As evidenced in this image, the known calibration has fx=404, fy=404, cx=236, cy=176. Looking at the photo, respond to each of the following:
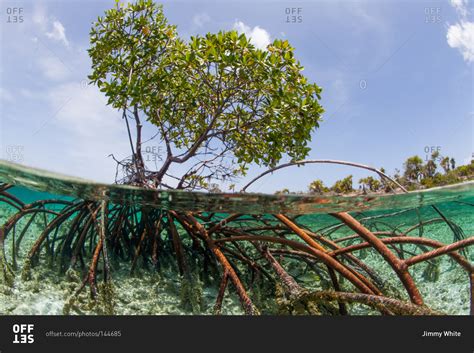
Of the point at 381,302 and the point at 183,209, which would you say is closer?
the point at 381,302

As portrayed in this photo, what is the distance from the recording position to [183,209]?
205 inches

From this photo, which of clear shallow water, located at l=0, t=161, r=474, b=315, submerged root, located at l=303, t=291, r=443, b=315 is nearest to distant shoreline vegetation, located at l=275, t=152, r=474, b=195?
clear shallow water, located at l=0, t=161, r=474, b=315

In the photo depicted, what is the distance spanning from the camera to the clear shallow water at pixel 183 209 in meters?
4.21

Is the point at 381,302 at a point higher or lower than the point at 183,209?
lower

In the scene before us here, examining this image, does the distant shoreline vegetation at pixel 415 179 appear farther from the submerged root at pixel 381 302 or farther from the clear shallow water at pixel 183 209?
the submerged root at pixel 381 302

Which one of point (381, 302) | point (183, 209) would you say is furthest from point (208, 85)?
point (381, 302)

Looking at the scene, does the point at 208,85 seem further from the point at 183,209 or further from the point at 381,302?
the point at 381,302

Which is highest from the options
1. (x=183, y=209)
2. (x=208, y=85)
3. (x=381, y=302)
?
(x=208, y=85)

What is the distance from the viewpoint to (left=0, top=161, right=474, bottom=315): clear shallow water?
4215 millimetres

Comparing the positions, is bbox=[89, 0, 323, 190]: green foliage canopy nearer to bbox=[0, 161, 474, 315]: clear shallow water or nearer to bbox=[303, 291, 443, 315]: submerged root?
bbox=[0, 161, 474, 315]: clear shallow water

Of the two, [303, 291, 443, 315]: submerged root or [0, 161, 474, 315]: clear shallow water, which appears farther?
[0, 161, 474, 315]: clear shallow water

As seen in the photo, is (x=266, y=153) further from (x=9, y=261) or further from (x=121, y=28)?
(x=9, y=261)

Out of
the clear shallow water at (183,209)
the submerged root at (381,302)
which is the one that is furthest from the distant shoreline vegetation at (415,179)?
the submerged root at (381,302)
